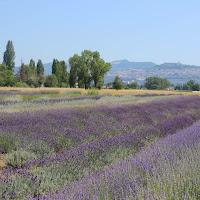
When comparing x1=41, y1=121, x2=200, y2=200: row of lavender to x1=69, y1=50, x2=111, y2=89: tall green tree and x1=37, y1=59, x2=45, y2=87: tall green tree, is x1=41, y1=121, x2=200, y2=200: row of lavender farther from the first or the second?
x1=37, y1=59, x2=45, y2=87: tall green tree

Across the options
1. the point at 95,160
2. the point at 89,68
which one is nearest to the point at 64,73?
the point at 89,68

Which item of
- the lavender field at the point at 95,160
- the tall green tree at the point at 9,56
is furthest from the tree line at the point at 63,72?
the lavender field at the point at 95,160

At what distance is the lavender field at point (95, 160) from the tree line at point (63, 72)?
149 feet

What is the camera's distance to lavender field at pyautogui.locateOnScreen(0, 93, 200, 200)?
7.86 feet

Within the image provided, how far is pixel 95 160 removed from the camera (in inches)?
158

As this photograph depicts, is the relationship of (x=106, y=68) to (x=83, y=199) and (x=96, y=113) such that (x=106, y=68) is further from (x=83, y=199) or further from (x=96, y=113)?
(x=83, y=199)

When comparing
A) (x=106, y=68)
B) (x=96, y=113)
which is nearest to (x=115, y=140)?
(x=96, y=113)

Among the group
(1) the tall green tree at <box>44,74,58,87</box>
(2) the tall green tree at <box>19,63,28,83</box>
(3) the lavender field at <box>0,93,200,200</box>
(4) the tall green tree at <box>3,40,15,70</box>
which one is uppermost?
(4) the tall green tree at <box>3,40,15,70</box>

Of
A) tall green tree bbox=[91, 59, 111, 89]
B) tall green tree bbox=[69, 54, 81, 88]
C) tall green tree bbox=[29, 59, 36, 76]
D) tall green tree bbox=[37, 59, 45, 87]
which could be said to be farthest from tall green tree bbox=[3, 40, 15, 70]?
tall green tree bbox=[91, 59, 111, 89]

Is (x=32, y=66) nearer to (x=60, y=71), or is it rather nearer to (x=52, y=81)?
(x=60, y=71)

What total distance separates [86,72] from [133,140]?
163 feet

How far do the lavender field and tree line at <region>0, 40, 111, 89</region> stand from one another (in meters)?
45.4

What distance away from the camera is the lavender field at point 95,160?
2396mm

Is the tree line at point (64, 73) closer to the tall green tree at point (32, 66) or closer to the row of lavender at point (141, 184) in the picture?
the tall green tree at point (32, 66)
